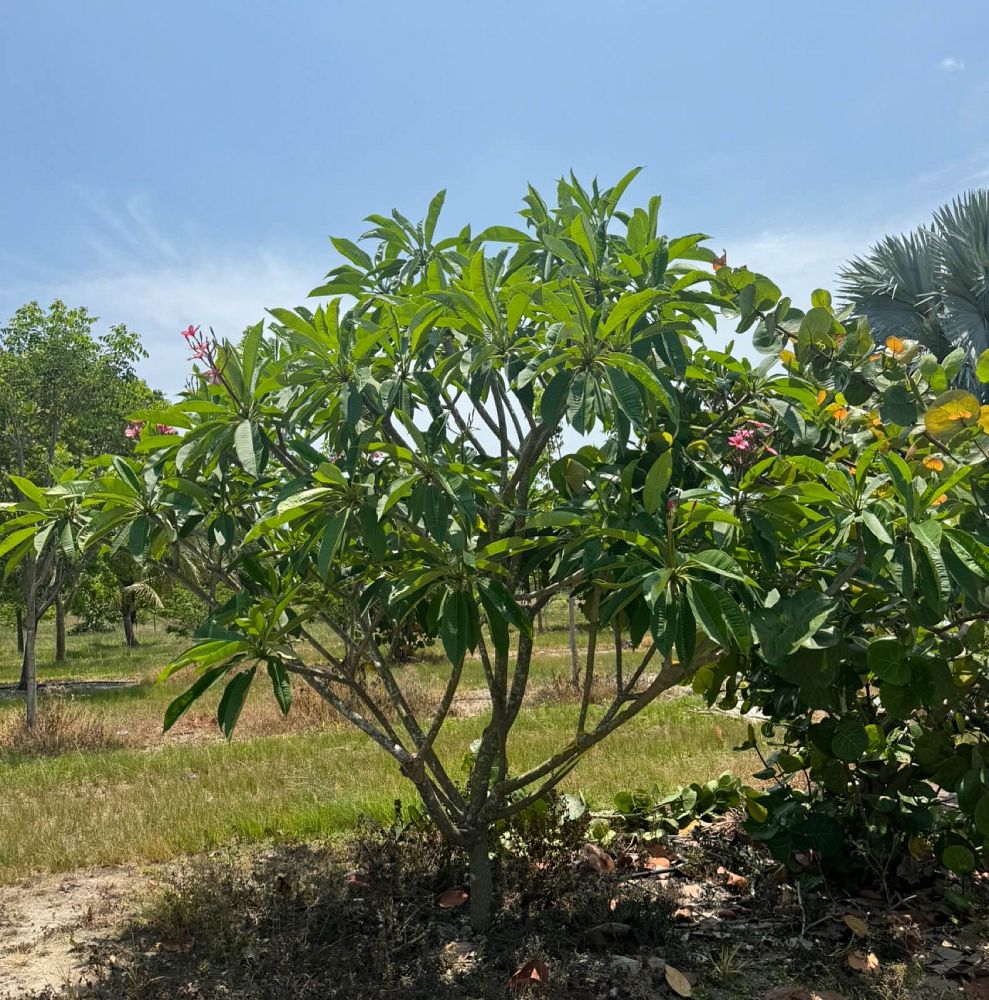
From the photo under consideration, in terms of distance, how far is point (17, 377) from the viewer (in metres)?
11.2

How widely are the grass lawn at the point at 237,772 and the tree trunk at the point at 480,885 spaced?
5.05ft

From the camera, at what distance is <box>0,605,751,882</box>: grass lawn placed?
16.0 ft

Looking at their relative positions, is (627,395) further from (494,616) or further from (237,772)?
(237,772)

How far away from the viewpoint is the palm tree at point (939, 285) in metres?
11.6

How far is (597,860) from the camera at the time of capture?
12.4 ft

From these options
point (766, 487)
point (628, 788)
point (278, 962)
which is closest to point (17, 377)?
point (628, 788)

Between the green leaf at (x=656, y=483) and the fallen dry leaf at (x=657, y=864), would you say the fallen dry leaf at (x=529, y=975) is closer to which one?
the fallen dry leaf at (x=657, y=864)

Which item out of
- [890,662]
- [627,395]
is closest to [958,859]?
[890,662]

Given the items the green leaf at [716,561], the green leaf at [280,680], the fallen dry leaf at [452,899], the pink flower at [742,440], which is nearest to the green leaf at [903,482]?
the green leaf at [716,561]

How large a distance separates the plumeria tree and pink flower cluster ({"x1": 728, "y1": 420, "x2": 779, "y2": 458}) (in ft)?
0.08

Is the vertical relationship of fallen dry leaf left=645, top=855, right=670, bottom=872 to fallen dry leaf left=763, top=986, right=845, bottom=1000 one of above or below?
below

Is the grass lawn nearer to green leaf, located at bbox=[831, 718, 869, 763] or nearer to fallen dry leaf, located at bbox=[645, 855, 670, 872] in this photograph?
fallen dry leaf, located at bbox=[645, 855, 670, 872]

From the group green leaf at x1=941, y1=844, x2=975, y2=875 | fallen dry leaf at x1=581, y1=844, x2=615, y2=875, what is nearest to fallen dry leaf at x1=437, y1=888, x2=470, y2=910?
fallen dry leaf at x1=581, y1=844, x2=615, y2=875

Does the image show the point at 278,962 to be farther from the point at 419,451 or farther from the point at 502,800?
the point at 419,451
